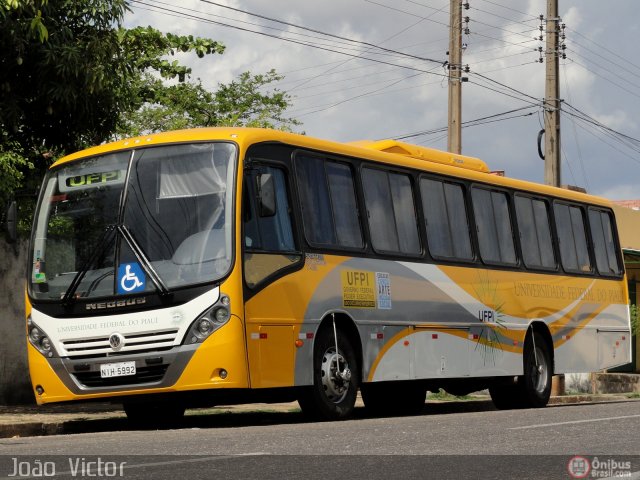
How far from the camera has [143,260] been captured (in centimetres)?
1388

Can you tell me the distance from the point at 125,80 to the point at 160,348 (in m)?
5.18

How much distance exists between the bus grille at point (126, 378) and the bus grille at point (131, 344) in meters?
0.20

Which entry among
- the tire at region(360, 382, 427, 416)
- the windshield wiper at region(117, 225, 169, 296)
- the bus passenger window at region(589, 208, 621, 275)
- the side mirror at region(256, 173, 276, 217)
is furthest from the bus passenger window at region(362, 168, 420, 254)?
the bus passenger window at region(589, 208, 621, 275)

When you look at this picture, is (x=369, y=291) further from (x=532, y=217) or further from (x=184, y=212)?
(x=532, y=217)

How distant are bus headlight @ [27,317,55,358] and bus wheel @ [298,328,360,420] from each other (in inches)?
112

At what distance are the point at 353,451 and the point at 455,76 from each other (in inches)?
793

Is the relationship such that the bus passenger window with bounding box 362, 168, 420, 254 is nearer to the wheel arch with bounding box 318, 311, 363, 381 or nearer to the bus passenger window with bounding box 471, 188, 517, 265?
the wheel arch with bounding box 318, 311, 363, 381

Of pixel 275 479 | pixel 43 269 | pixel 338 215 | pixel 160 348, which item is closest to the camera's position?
pixel 275 479

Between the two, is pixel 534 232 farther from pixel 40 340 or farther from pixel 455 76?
pixel 455 76

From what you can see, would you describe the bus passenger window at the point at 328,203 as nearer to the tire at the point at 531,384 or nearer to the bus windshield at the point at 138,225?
the bus windshield at the point at 138,225

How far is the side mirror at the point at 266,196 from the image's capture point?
14.0 m

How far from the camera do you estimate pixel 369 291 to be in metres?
16.0

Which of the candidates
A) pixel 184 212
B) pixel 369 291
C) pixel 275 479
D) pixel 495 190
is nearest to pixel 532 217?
pixel 495 190

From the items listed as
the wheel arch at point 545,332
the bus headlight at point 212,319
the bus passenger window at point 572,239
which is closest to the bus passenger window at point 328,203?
the bus headlight at point 212,319
